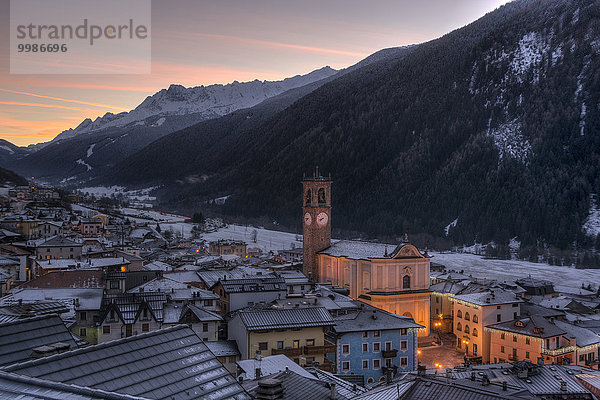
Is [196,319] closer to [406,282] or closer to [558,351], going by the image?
[406,282]

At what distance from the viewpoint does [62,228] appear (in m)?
106

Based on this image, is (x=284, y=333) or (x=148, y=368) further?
(x=284, y=333)

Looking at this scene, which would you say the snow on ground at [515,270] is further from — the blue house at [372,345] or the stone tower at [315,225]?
the blue house at [372,345]

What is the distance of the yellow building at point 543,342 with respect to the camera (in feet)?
162

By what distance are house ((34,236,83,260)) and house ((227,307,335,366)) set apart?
1614 inches

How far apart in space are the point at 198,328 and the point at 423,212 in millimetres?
155442

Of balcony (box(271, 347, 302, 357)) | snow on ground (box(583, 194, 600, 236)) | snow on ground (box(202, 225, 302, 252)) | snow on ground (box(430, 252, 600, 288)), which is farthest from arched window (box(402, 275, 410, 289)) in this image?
snow on ground (box(583, 194, 600, 236))

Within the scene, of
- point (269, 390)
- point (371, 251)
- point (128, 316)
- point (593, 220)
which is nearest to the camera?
point (269, 390)

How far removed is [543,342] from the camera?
1939 inches

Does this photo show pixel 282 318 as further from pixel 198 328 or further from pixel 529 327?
pixel 529 327

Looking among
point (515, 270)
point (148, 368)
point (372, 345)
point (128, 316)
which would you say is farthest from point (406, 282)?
point (515, 270)

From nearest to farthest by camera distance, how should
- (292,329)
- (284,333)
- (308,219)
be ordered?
(284,333)
(292,329)
(308,219)

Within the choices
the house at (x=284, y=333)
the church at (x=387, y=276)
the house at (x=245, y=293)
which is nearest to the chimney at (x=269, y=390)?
the house at (x=284, y=333)

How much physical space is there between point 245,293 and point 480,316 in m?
20.8
